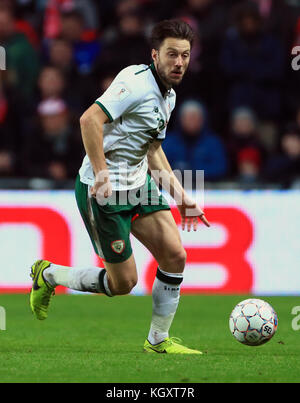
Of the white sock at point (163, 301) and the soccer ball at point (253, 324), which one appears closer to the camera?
the soccer ball at point (253, 324)

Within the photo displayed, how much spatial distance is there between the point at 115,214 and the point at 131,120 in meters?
0.60

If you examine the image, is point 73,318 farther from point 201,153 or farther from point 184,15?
point 184,15

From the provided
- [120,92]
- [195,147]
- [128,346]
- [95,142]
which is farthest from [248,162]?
[95,142]

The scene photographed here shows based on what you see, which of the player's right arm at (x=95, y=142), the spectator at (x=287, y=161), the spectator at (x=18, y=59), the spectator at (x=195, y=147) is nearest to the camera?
the player's right arm at (x=95, y=142)

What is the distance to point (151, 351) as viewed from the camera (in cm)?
610

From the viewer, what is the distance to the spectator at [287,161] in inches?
411

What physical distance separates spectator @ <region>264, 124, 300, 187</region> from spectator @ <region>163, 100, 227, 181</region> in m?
0.55

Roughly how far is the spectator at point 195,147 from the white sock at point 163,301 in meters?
4.59

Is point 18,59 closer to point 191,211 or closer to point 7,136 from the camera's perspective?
point 7,136

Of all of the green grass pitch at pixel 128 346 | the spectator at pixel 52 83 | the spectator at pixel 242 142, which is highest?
the spectator at pixel 52 83

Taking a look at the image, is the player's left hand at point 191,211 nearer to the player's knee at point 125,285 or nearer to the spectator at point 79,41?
the player's knee at point 125,285

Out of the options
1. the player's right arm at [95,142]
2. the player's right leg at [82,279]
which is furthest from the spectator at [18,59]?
the player's right arm at [95,142]

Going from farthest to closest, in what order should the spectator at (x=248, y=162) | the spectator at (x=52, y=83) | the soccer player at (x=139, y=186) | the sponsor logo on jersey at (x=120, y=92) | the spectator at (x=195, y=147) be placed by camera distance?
the spectator at (x=52, y=83), the spectator at (x=248, y=162), the spectator at (x=195, y=147), the soccer player at (x=139, y=186), the sponsor logo on jersey at (x=120, y=92)
